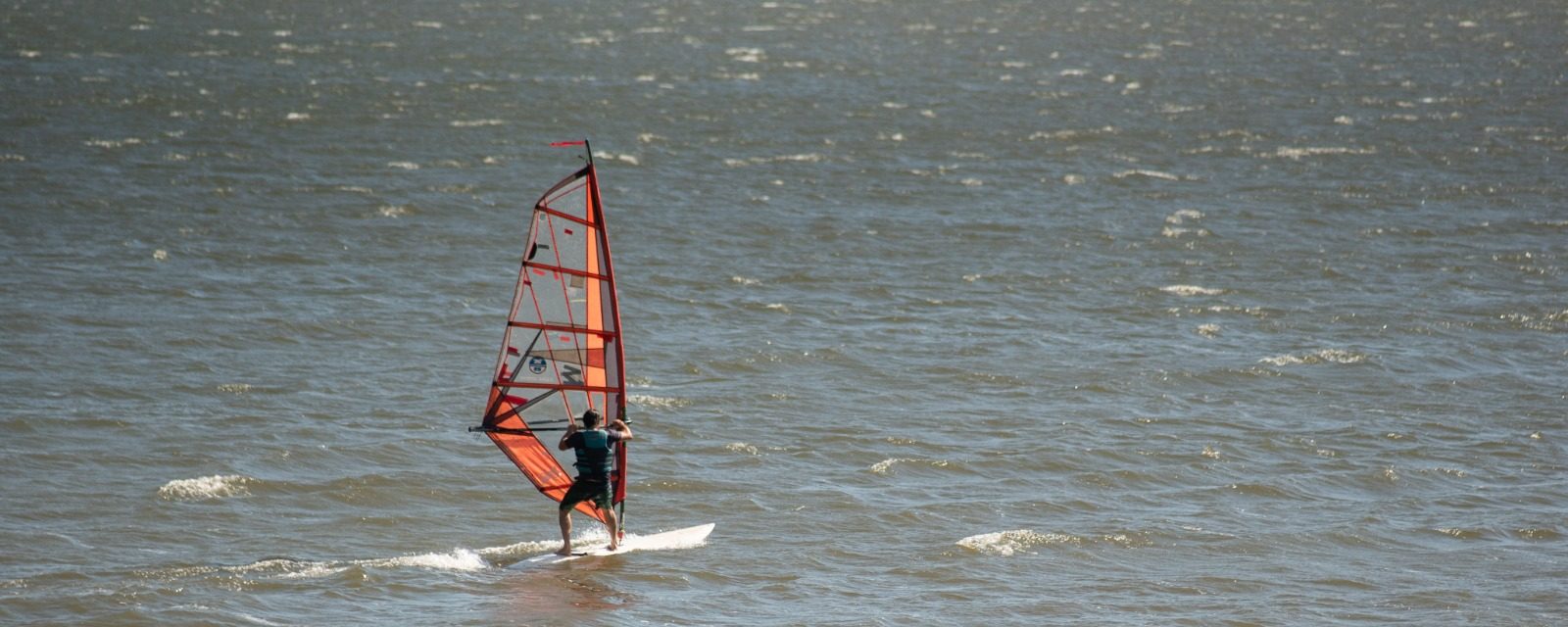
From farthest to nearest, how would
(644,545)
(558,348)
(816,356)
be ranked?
(816,356) < (644,545) < (558,348)

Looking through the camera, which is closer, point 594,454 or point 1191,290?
point 594,454

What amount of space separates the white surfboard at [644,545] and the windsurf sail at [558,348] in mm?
360

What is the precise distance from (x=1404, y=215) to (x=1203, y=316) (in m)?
10.1

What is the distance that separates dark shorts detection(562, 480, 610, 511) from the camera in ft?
49.3

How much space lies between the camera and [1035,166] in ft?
128

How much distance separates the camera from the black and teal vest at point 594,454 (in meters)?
15.0

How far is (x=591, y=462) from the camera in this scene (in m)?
15.0

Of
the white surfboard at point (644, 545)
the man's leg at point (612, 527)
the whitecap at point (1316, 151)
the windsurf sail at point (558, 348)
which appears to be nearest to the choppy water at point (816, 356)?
the whitecap at point (1316, 151)

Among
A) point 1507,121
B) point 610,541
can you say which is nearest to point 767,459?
point 610,541

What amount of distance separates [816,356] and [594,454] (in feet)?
27.2

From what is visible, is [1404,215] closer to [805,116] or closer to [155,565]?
[805,116]

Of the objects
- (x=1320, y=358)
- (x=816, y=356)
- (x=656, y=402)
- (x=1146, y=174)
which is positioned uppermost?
(x=656, y=402)

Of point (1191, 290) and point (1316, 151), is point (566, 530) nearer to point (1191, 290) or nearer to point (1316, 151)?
point (1191, 290)

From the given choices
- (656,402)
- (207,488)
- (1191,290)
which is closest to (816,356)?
(656,402)
